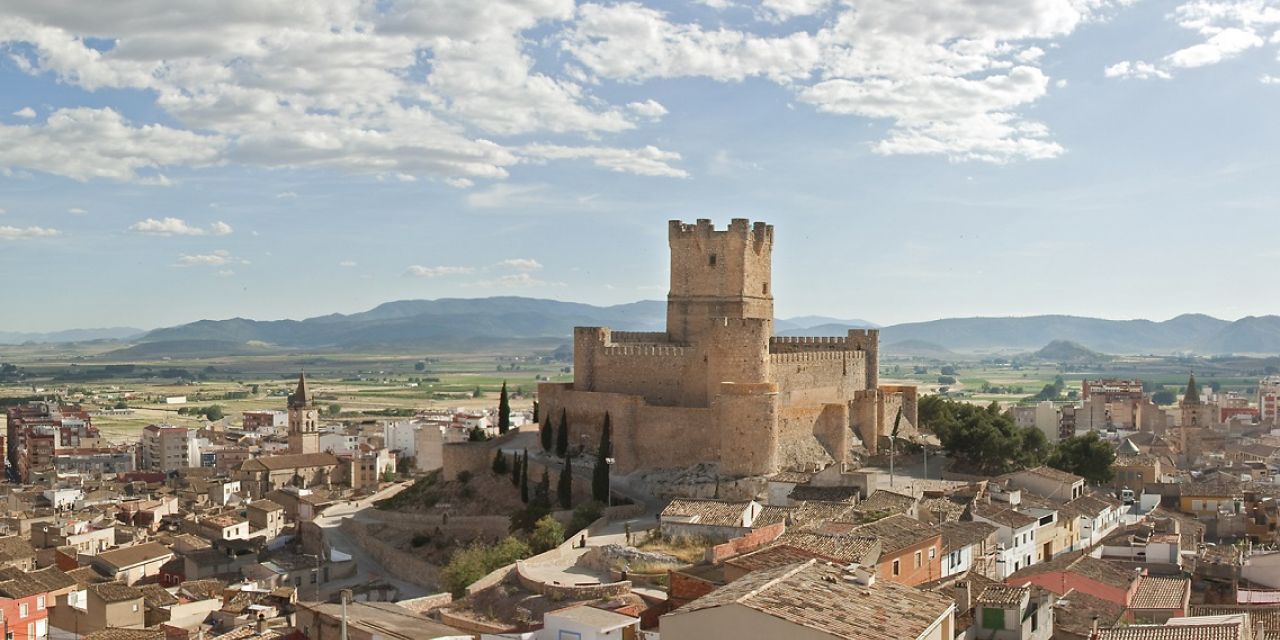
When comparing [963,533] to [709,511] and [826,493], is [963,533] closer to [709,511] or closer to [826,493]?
[826,493]

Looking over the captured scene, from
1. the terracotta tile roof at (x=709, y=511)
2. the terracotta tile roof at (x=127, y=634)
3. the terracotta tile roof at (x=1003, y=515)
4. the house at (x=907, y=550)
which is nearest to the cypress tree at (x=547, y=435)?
the terracotta tile roof at (x=709, y=511)

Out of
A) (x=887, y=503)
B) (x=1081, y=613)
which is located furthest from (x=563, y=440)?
(x=1081, y=613)

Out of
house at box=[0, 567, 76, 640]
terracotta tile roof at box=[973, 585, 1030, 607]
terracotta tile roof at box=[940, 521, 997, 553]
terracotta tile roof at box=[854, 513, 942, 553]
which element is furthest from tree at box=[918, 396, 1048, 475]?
house at box=[0, 567, 76, 640]

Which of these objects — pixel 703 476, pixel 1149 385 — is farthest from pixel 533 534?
pixel 1149 385

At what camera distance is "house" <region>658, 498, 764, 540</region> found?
29.8m

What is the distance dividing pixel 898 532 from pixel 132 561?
29.0 metres

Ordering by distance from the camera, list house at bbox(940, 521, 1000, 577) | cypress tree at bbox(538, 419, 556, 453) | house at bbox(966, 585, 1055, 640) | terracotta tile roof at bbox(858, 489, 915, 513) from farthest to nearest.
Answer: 1. cypress tree at bbox(538, 419, 556, 453)
2. terracotta tile roof at bbox(858, 489, 915, 513)
3. house at bbox(940, 521, 1000, 577)
4. house at bbox(966, 585, 1055, 640)

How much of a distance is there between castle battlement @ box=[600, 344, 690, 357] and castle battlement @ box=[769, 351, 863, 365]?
3149 millimetres

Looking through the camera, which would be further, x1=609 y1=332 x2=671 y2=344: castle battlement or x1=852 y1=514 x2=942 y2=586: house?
x1=609 y1=332 x2=671 y2=344: castle battlement

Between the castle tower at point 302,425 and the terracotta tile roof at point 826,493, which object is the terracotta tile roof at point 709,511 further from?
the castle tower at point 302,425

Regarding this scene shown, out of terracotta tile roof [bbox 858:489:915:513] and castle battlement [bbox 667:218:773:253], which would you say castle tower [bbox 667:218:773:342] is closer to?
castle battlement [bbox 667:218:773:253]

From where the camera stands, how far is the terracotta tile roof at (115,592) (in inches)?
1296

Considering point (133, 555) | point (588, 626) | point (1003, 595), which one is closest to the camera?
point (588, 626)

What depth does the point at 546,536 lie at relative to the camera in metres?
33.8
